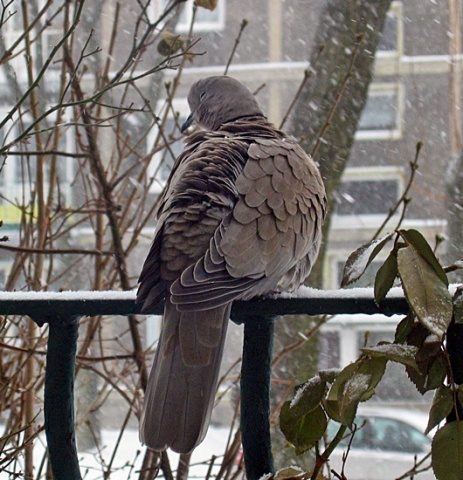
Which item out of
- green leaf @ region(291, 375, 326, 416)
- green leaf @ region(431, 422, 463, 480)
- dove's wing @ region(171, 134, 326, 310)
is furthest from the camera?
dove's wing @ region(171, 134, 326, 310)

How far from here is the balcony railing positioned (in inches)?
33.4

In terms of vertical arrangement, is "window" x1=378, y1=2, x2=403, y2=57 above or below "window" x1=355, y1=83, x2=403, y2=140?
above

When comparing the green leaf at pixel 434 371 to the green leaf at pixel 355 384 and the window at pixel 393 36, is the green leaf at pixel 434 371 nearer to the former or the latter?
the green leaf at pixel 355 384

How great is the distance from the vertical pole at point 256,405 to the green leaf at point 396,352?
175mm

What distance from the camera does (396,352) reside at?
2.35 ft

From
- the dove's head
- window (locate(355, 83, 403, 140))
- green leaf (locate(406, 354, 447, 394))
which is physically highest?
window (locate(355, 83, 403, 140))

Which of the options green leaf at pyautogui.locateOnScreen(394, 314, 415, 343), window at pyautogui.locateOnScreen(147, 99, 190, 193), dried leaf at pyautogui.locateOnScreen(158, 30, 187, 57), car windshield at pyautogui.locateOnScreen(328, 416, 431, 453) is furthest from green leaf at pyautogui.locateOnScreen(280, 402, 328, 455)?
car windshield at pyautogui.locateOnScreen(328, 416, 431, 453)

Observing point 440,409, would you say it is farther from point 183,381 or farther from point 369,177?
point 369,177

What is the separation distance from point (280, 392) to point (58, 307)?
2549 mm

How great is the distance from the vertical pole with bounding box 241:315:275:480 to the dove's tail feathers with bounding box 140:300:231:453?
0.04 metres

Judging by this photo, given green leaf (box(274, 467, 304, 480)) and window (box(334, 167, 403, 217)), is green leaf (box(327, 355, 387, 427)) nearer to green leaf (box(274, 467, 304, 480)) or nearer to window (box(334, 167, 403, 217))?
green leaf (box(274, 467, 304, 480))

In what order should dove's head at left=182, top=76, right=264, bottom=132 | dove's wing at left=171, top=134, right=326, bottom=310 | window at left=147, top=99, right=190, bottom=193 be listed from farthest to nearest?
window at left=147, top=99, right=190, bottom=193, dove's head at left=182, top=76, right=264, bottom=132, dove's wing at left=171, top=134, right=326, bottom=310

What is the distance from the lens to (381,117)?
8758 mm

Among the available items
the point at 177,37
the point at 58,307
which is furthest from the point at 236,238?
the point at 177,37
